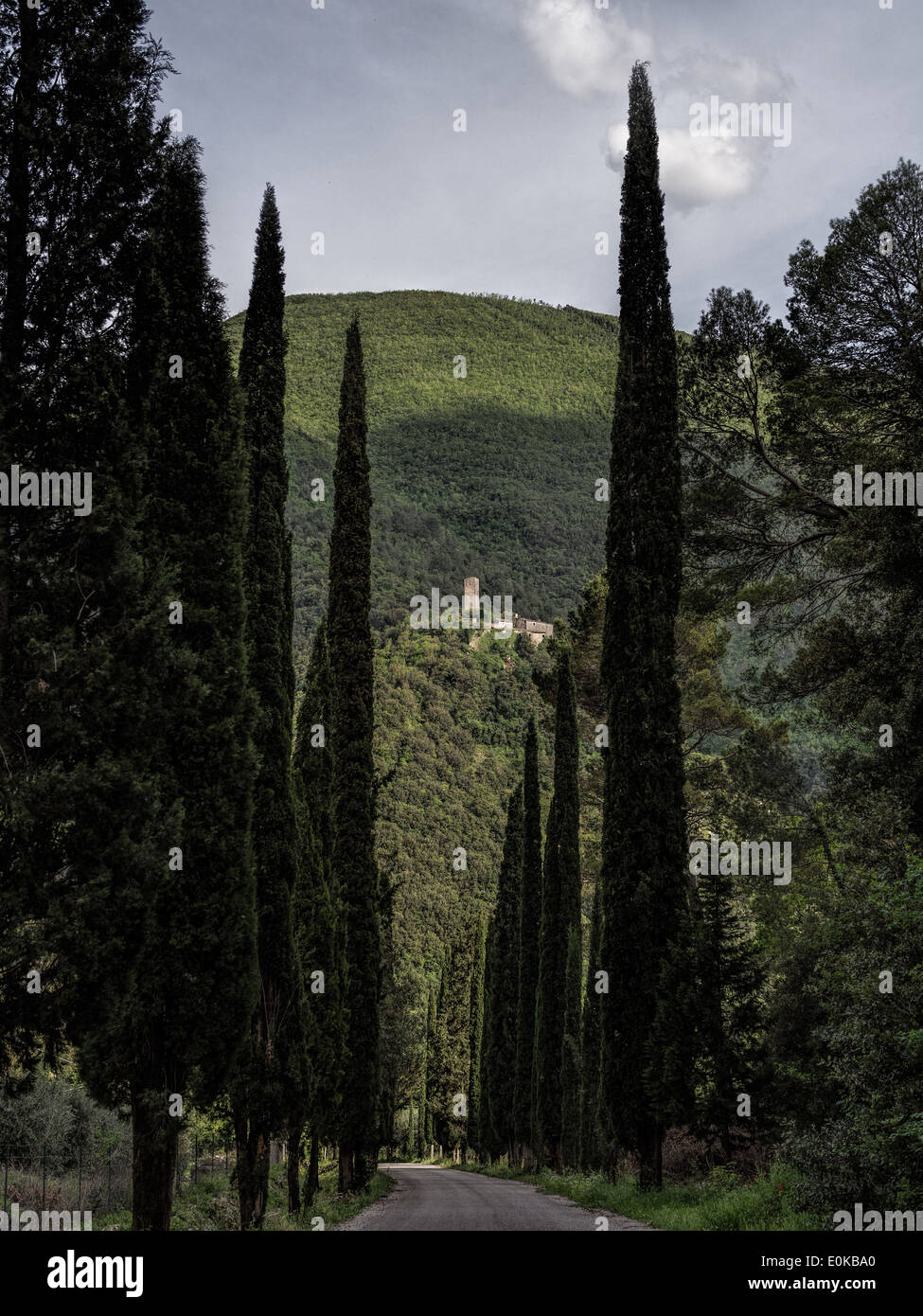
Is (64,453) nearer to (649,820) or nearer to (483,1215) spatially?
(649,820)

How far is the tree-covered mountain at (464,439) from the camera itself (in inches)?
4523

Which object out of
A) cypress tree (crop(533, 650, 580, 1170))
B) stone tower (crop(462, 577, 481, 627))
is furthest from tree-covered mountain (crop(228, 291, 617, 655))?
cypress tree (crop(533, 650, 580, 1170))

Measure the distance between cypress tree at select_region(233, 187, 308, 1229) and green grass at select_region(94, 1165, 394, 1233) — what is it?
1.09 ft

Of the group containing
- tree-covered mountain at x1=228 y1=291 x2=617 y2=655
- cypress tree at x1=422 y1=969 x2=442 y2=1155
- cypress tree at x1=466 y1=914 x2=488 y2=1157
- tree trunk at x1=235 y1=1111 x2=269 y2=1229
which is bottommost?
cypress tree at x1=422 y1=969 x2=442 y2=1155

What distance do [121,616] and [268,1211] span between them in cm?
1114

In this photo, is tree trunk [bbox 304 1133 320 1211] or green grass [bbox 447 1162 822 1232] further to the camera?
tree trunk [bbox 304 1133 320 1211]

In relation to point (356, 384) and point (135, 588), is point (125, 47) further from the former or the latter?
point (356, 384)

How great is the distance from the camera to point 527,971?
120 ft

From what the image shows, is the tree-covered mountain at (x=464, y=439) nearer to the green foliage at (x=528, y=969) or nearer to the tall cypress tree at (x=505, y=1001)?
the tall cypress tree at (x=505, y=1001)

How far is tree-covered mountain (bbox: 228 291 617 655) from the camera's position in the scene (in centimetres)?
11488

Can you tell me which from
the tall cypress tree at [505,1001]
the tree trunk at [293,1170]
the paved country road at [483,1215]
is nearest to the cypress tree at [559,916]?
the paved country road at [483,1215]

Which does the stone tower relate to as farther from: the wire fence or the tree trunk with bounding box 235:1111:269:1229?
the tree trunk with bounding box 235:1111:269:1229

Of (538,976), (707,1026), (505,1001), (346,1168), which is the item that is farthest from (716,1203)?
(505,1001)
